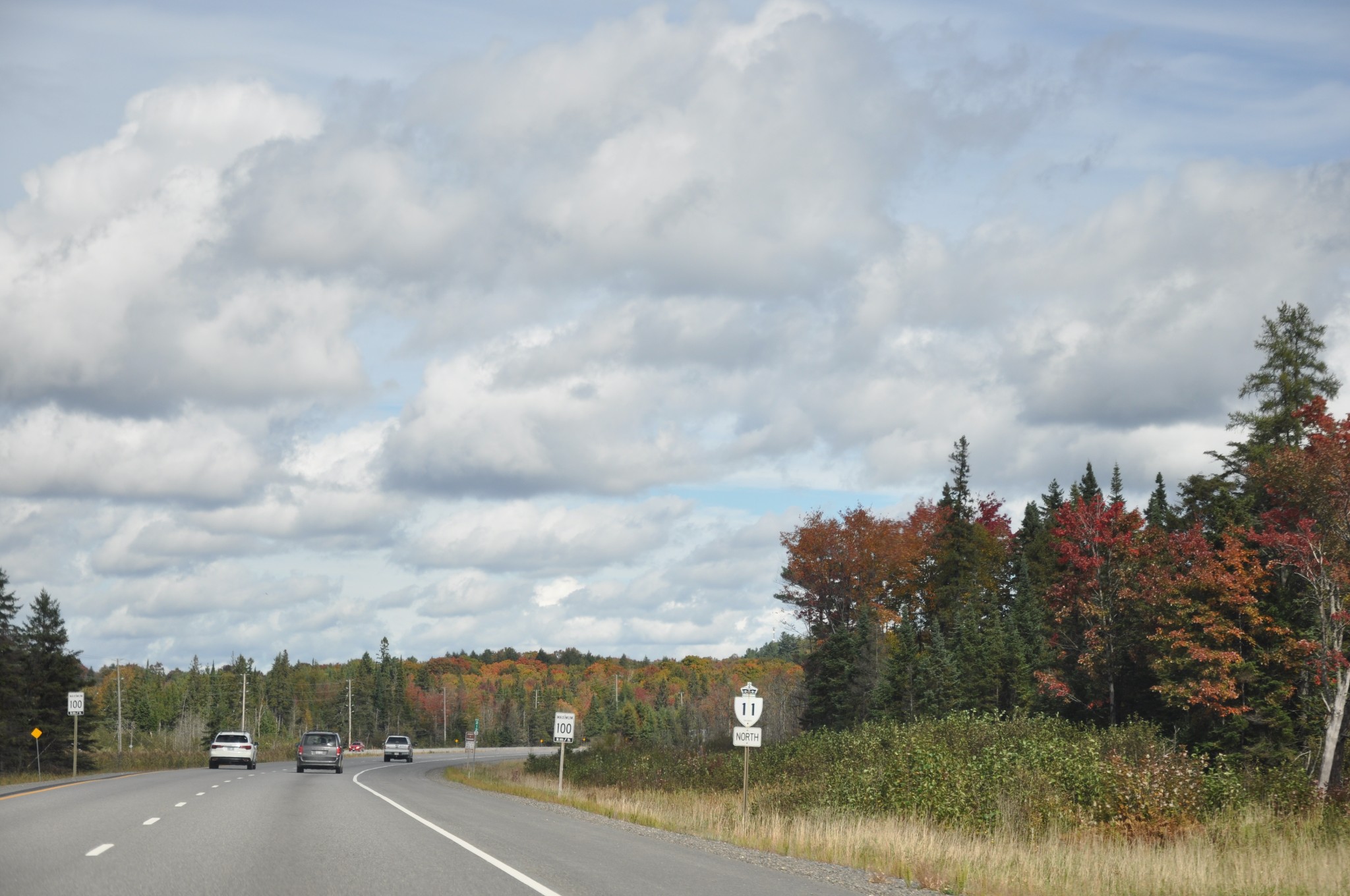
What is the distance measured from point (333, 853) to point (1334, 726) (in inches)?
1310

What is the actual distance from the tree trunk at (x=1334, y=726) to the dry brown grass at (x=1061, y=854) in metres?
14.0

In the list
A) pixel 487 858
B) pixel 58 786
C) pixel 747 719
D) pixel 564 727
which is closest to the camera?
pixel 487 858

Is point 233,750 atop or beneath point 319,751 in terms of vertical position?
beneath

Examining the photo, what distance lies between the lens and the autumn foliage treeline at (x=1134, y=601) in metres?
40.9

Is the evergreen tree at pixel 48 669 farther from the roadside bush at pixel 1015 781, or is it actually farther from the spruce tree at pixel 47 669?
the roadside bush at pixel 1015 781

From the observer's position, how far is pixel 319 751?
5312 centimetres

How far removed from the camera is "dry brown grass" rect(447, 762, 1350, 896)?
1483cm

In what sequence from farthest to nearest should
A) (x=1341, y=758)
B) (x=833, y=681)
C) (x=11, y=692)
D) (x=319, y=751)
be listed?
(x=833, y=681), (x=11, y=692), (x=319, y=751), (x=1341, y=758)

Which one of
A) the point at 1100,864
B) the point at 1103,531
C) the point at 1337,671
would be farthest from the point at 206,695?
the point at 1100,864

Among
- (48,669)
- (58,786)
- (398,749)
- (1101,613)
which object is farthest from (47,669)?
(1101,613)

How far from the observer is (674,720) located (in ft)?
442

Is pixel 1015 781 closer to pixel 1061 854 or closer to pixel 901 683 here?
pixel 1061 854

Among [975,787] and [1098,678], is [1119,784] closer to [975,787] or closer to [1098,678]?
[975,787]

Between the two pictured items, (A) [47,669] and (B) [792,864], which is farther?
(A) [47,669]
